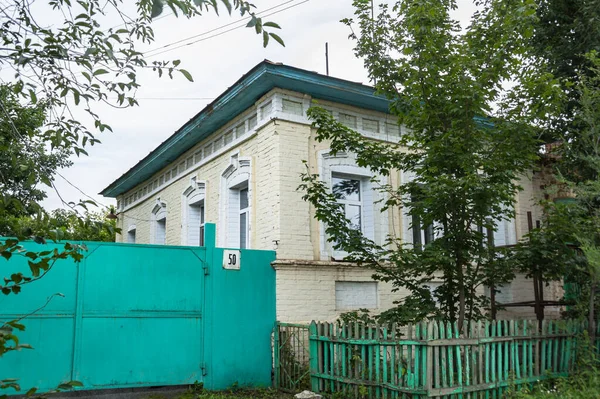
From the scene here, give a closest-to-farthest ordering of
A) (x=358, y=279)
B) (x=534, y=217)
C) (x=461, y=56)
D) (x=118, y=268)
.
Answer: (x=461, y=56), (x=118, y=268), (x=358, y=279), (x=534, y=217)

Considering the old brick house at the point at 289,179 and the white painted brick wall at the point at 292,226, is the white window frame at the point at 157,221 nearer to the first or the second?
the old brick house at the point at 289,179

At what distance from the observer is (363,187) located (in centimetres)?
1142

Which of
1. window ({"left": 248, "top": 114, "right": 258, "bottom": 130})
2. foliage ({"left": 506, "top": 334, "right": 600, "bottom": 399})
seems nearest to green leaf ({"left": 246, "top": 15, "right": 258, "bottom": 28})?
foliage ({"left": 506, "top": 334, "right": 600, "bottom": 399})

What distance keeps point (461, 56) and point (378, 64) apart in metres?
1.29

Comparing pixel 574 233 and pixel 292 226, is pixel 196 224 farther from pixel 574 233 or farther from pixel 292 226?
pixel 574 233

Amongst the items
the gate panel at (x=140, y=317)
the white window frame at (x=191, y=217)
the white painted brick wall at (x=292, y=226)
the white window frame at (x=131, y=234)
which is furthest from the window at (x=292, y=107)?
the white window frame at (x=131, y=234)

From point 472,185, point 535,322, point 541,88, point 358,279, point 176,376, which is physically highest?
point 541,88

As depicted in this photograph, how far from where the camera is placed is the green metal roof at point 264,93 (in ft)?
32.7

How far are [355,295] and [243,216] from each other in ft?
10.3

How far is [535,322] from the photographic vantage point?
8.03m

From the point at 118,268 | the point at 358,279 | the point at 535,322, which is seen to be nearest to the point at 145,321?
the point at 118,268

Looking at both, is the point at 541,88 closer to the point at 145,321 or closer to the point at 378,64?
the point at 378,64

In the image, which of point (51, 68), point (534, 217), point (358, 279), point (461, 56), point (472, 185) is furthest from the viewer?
point (534, 217)

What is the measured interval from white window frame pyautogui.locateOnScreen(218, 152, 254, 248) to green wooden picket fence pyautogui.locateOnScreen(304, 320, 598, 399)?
3.82 m
